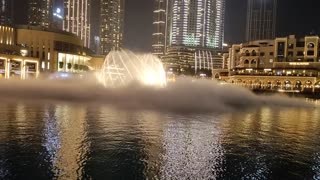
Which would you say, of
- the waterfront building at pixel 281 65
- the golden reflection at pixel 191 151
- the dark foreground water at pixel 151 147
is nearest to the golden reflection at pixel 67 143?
the dark foreground water at pixel 151 147

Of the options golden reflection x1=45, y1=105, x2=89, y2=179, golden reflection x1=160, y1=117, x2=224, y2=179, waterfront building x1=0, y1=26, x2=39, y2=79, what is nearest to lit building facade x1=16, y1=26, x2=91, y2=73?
waterfront building x1=0, y1=26, x2=39, y2=79

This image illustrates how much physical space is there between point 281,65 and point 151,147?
505 feet

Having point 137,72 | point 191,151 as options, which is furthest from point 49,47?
point 191,151

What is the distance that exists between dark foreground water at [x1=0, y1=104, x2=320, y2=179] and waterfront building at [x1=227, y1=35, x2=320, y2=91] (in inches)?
A: 4735

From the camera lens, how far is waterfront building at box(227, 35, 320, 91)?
511 feet

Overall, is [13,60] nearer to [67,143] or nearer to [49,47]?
[49,47]

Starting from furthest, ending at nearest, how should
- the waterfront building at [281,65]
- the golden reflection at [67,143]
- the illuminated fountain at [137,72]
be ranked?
the waterfront building at [281,65]
the illuminated fountain at [137,72]
the golden reflection at [67,143]

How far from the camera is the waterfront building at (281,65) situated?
6137 inches

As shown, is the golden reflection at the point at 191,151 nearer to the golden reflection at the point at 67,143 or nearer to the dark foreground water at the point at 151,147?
the dark foreground water at the point at 151,147

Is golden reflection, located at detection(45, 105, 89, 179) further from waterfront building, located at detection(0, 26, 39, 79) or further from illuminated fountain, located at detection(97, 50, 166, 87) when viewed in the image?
waterfront building, located at detection(0, 26, 39, 79)

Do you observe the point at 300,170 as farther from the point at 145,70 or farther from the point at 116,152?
the point at 145,70

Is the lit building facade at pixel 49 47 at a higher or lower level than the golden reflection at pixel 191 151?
higher

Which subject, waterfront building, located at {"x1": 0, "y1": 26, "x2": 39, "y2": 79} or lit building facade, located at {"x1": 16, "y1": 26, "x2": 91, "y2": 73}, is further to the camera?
lit building facade, located at {"x1": 16, "y1": 26, "x2": 91, "y2": 73}

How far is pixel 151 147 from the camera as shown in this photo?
26.5m
